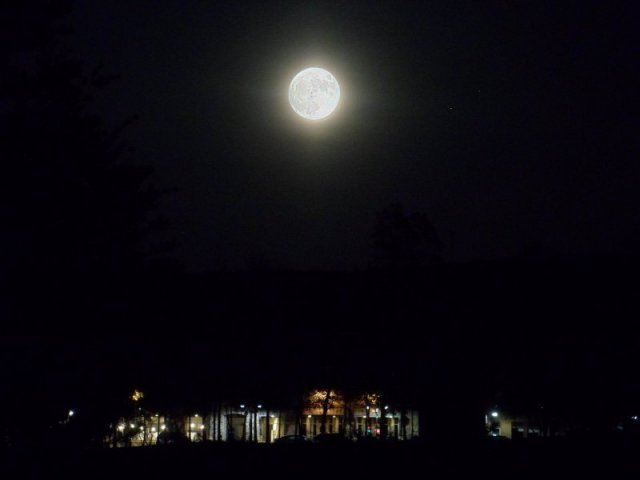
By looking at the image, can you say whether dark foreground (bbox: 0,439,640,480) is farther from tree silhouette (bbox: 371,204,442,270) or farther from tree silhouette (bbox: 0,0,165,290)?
tree silhouette (bbox: 371,204,442,270)

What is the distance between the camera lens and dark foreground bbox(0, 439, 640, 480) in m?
7.57

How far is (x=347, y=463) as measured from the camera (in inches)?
304

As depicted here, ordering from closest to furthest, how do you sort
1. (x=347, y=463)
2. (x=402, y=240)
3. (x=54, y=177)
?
(x=347, y=463)
(x=54, y=177)
(x=402, y=240)

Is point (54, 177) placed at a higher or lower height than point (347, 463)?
higher

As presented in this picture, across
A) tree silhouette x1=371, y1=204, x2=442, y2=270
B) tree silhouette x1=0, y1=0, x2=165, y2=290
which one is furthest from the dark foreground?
tree silhouette x1=371, y1=204, x2=442, y2=270

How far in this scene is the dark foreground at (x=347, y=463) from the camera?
7.57m

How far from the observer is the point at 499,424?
34.5 m

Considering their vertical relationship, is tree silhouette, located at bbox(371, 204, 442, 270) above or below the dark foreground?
above

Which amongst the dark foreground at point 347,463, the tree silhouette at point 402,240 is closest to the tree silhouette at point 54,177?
the dark foreground at point 347,463

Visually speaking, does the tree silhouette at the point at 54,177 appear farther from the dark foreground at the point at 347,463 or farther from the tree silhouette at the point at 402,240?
the tree silhouette at the point at 402,240

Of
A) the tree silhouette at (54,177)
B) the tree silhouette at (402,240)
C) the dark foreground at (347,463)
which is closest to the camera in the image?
the dark foreground at (347,463)

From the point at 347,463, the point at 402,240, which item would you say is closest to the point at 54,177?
the point at 347,463

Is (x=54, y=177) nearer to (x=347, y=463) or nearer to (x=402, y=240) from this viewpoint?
(x=347, y=463)

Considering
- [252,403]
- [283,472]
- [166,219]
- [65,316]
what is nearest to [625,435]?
[283,472]
